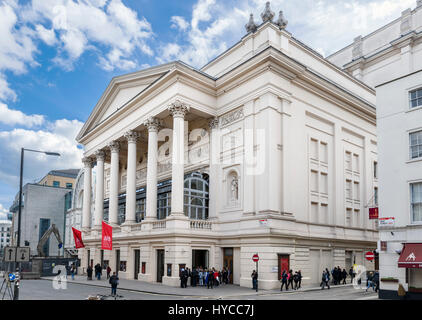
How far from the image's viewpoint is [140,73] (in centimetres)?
4066

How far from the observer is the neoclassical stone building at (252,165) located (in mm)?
32250

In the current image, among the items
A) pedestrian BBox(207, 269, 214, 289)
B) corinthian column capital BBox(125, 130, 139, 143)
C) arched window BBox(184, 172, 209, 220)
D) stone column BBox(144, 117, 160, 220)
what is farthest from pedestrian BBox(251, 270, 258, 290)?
corinthian column capital BBox(125, 130, 139, 143)

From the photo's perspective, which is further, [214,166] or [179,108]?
[214,166]

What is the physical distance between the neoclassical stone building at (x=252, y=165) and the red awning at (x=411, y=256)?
9429mm

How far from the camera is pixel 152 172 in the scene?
3750 centimetres

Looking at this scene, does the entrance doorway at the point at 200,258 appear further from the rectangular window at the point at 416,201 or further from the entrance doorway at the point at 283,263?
the rectangular window at the point at 416,201

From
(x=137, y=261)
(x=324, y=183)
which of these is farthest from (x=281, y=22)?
(x=137, y=261)

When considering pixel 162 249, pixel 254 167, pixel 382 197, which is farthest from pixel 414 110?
pixel 162 249

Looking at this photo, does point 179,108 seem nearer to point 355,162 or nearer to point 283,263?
point 283,263

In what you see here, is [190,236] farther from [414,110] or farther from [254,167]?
[414,110]

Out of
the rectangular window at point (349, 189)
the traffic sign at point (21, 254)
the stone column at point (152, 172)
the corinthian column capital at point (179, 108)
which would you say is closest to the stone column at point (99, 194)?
the stone column at point (152, 172)

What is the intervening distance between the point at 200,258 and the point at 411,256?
1742 centimetres

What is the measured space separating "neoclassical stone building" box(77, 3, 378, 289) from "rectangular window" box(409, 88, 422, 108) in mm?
10297

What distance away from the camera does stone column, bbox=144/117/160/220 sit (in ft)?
121
